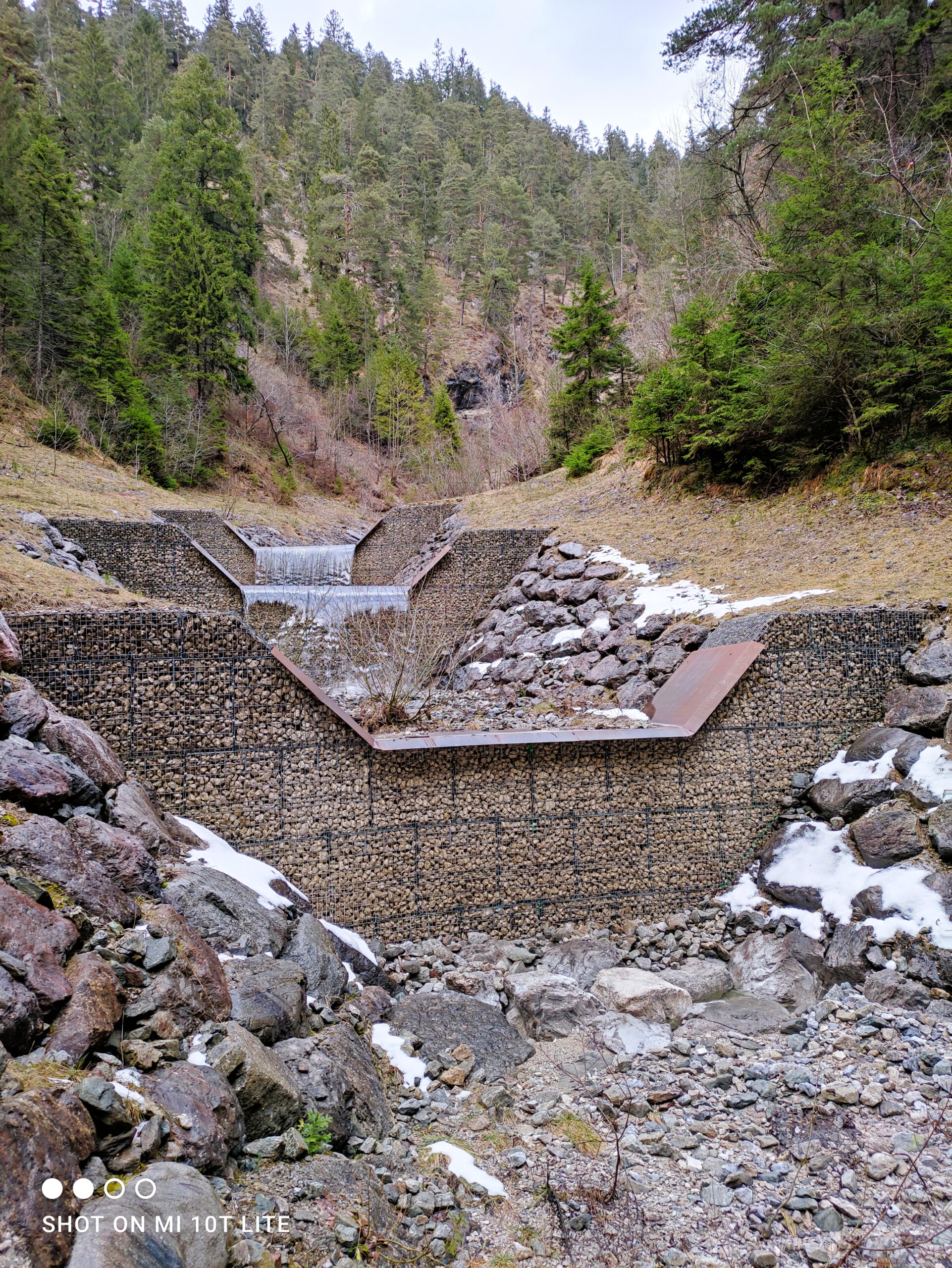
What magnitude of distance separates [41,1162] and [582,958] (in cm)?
595

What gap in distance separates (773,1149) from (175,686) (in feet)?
20.9

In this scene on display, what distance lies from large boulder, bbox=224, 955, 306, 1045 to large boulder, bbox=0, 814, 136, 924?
33.0 inches

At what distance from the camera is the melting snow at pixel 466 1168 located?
166 inches

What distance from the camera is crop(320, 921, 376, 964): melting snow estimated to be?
6781mm

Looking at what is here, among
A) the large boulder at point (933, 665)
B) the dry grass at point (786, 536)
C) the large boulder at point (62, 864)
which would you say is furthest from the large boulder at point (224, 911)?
the dry grass at point (786, 536)

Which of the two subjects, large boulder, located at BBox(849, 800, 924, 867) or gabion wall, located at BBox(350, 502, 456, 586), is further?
gabion wall, located at BBox(350, 502, 456, 586)

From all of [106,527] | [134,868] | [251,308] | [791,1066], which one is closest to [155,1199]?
[134,868]

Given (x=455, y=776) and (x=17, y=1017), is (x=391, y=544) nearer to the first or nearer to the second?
(x=455, y=776)

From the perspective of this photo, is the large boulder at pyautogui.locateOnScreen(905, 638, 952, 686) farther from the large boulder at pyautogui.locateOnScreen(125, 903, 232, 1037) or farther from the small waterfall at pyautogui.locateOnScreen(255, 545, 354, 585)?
the small waterfall at pyautogui.locateOnScreen(255, 545, 354, 585)

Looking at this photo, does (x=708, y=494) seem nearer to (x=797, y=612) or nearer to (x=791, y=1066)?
(x=797, y=612)

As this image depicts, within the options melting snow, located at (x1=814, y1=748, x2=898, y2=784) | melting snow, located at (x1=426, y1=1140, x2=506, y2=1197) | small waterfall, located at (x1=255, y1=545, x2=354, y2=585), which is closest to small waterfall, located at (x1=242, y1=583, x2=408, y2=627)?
small waterfall, located at (x1=255, y1=545, x2=354, y2=585)

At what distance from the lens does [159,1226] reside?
258 cm

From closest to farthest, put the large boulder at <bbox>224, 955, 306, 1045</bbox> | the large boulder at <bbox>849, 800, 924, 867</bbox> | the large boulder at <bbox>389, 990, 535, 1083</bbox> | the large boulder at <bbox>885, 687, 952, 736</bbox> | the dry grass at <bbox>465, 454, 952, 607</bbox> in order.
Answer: the large boulder at <bbox>224, 955, 306, 1045</bbox>, the large boulder at <bbox>389, 990, 535, 1083</bbox>, the large boulder at <bbox>849, 800, 924, 867</bbox>, the large boulder at <bbox>885, 687, 952, 736</bbox>, the dry grass at <bbox>465, 454, 952, 607</bbox>

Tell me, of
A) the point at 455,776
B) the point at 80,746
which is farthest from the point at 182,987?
the point at 455,776
